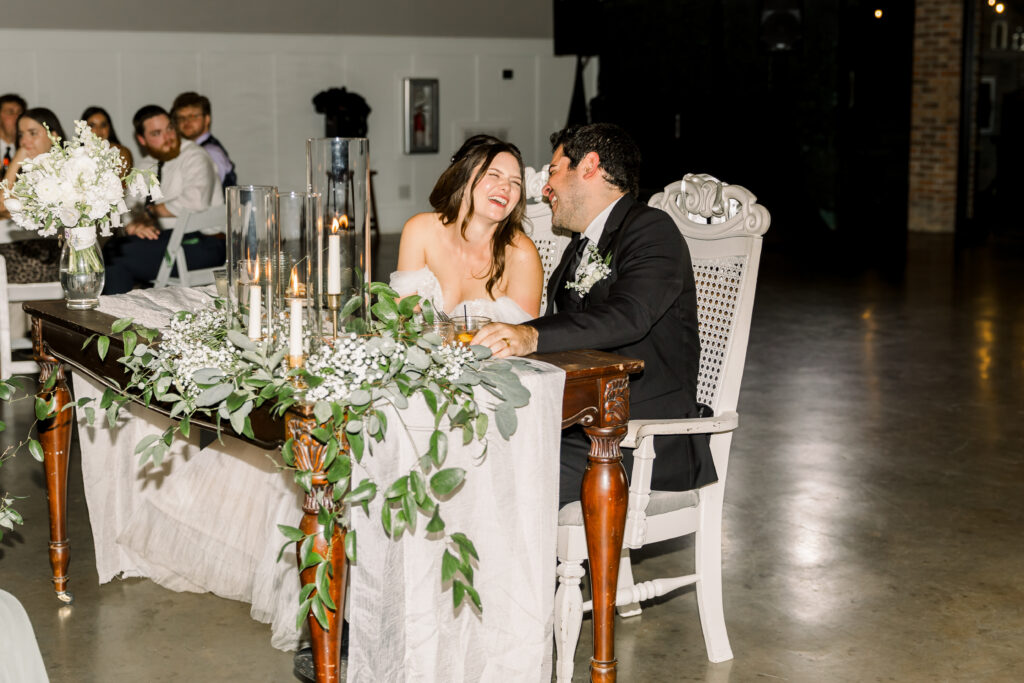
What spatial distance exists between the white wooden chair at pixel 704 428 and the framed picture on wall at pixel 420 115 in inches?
406

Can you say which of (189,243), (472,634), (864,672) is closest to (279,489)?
(472,634)

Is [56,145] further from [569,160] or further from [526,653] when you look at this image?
[526,653]

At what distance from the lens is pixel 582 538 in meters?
2.68

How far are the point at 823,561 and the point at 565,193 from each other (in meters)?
1.53

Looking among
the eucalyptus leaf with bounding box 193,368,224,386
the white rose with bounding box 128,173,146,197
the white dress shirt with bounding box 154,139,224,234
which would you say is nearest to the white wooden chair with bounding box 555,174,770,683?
the eucalyptus leaf with bounding box 193,368,224,386

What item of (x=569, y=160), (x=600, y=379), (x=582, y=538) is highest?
(x=569, y=160)

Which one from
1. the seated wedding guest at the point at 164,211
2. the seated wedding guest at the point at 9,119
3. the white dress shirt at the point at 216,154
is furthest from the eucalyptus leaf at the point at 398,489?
the seated wedding guest at the point at 9,119

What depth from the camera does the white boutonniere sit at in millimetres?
2920

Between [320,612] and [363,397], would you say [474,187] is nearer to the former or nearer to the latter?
[363,397]

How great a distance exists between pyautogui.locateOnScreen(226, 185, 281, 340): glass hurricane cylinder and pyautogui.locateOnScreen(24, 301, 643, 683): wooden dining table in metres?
0.23

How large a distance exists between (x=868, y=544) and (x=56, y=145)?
2.72m

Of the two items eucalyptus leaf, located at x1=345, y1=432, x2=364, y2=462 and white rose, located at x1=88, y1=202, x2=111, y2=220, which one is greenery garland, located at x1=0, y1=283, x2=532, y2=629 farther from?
white rose, located at x1=88, y1=202, x2=111, y2=220

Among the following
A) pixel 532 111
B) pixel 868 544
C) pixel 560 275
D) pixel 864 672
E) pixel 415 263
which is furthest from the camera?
pixel 532 111

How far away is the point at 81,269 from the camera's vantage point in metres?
3.19
